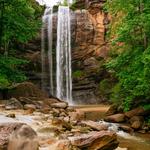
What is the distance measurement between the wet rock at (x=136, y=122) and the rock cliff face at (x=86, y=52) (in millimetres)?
18513

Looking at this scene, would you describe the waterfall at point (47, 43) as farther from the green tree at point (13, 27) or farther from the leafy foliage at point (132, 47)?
the leafy foliage at point (132, 47)

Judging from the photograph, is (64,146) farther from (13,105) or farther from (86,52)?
(86,52)

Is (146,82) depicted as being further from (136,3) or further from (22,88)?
(22,88)

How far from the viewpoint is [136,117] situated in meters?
19.7

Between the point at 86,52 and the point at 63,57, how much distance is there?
2.88 metres

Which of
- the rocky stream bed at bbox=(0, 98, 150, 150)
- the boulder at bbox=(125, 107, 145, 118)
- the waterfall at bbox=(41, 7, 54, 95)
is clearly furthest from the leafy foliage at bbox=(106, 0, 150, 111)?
the waterfall at bbox=(41, 7, 54, 95)

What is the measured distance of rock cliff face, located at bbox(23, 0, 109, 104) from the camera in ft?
129

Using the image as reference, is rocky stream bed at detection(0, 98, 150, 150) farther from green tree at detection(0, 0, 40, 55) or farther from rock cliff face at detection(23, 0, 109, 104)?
rock cliff face at detection(23, 0, 109, 104)

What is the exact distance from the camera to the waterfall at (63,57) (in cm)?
3981

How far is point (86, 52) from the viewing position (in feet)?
134

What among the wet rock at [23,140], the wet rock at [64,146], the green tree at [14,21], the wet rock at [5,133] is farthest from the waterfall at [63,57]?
the wet rock at [23,140]

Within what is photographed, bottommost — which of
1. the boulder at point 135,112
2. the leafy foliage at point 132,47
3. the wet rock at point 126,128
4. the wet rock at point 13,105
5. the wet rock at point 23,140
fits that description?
the wet rock at point 126,128

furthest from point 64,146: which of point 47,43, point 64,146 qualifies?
point 47,43

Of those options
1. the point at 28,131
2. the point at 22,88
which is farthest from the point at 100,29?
the point at 28,131
